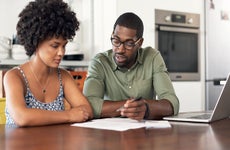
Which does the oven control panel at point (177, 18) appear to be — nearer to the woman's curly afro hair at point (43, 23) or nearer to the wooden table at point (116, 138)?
the woman's curly afro hair at point (43, 23)

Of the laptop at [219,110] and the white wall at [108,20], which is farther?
the white wall at [108,20]

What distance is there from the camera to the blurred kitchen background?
3309mm

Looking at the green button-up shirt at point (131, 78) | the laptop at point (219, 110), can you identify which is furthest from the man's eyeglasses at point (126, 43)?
the laptop at point (219, 110)

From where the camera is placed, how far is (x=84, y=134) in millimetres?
1139

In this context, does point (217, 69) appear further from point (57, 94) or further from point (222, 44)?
point (57, 94)

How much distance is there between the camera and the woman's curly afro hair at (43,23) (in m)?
1.78

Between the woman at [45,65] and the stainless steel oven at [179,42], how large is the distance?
66.5 inches

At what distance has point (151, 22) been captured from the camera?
343 centimetres

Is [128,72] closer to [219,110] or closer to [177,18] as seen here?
[219,110]

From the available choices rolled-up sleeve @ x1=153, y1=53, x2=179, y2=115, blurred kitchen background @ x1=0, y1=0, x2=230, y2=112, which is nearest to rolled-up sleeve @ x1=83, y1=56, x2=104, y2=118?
rolled-up sleeve @ x1=153, y1=53, x2=179, y2=115

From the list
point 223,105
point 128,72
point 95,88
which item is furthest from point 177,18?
point 223,105

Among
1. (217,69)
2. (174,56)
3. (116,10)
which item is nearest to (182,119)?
(116,10)

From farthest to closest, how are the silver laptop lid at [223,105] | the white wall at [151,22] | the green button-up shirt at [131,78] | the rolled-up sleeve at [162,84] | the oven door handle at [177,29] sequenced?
the oven door handle at [177,29] < the white wall at [151,22] < the green button-up shirt at [131,78] < the rolled-up sleeve at [162,84] < the silver laptop lid at [223,105]

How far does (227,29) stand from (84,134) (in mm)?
3068
